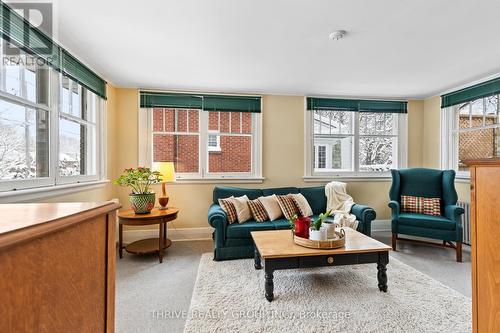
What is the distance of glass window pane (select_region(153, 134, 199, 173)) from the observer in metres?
3.62

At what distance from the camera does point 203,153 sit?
3697mm

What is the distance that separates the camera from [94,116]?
9.84 ft

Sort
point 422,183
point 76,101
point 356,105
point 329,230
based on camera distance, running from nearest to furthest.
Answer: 1. point 329,230
2. point 76,101
3. point 422,183
4. point 356,105

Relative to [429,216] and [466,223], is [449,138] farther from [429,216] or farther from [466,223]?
[429,216]

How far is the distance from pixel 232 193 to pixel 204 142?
37.1 inches

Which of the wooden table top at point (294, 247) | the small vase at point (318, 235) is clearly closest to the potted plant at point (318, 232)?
the small vase at point (318, 235)

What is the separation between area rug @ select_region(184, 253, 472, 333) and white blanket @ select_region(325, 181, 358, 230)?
27.9 inches

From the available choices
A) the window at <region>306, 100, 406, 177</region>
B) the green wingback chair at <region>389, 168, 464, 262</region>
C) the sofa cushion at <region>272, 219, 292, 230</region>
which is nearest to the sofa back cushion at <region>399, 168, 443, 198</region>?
the green wingback chair at <region>389, 168, 464, 262</region>

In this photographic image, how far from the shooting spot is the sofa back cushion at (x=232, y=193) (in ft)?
11.1

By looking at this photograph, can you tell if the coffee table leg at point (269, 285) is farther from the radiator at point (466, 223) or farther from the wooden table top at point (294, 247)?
the radiator at point (466, 223)

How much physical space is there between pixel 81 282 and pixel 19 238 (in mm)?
267

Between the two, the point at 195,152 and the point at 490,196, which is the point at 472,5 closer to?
the point at 490,196

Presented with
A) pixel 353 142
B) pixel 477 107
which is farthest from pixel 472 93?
pixel 353 142

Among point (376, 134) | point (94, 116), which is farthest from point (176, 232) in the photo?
point (376, 134)
